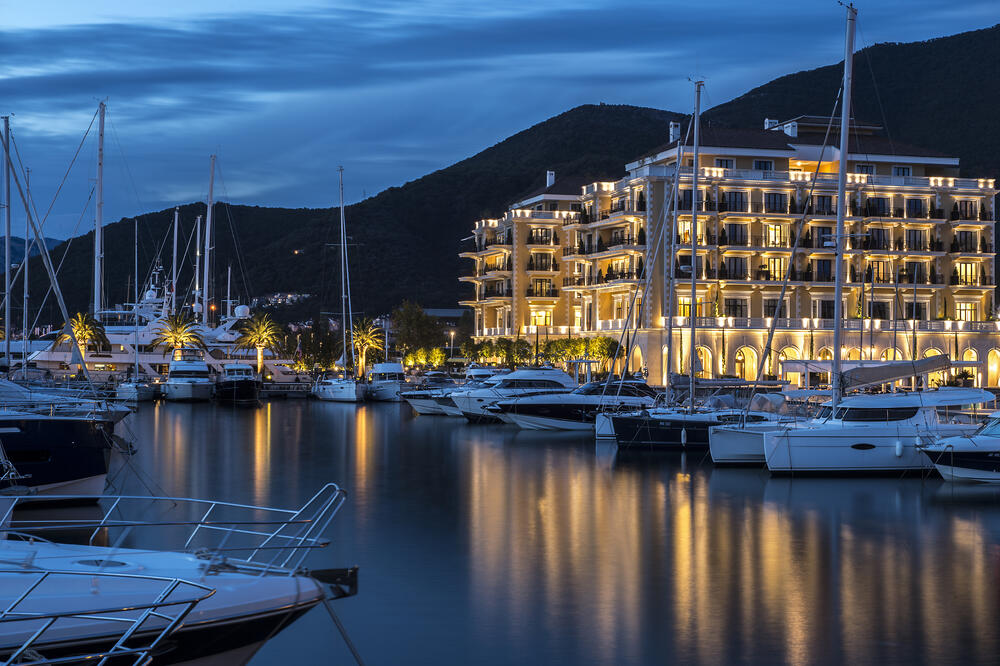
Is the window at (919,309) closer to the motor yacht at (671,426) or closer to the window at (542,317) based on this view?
the window at (542,317)

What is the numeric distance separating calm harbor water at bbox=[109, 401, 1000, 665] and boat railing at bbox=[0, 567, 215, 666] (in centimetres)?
436

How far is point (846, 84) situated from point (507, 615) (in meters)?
24.4

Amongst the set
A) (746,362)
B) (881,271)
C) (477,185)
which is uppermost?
(477,185)

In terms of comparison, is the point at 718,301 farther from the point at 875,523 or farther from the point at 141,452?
the point at 875,523

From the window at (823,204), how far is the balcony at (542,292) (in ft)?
75.4

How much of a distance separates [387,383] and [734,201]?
26.7 m

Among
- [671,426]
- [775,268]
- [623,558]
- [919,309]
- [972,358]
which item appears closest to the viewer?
[623,558]

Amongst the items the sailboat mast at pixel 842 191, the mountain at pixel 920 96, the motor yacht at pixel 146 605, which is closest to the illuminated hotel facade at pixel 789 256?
the sailboat mast at pixel 842 191

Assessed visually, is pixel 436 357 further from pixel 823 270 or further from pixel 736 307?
pixel 823 270

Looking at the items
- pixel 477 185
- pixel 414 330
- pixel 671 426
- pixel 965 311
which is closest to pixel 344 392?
pixel 414 330

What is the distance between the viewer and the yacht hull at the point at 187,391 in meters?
73.9

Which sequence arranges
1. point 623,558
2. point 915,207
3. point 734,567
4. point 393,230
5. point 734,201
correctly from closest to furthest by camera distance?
point 734,567
point 623,558
point 734,201
point 915,207
point 393,230

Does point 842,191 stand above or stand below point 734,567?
above

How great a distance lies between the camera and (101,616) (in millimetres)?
8617
